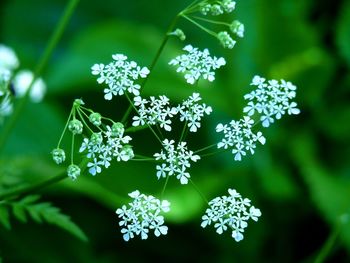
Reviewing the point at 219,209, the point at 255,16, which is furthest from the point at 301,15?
the point at 219,209

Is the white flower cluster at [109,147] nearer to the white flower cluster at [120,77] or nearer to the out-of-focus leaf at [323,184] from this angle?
the white flower cluster at [120,77]

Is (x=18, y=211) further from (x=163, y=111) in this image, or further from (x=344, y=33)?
(x=344, y=33)

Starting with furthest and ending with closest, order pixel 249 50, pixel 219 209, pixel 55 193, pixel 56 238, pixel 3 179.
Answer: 1. pixel 249 50
2. pixel 56 238
3. pixel 55 193
4. pixel 3 179
5. pixel 219 209

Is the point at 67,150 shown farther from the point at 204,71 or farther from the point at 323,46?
the point at 204,71

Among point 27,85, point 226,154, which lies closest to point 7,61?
point 27,85

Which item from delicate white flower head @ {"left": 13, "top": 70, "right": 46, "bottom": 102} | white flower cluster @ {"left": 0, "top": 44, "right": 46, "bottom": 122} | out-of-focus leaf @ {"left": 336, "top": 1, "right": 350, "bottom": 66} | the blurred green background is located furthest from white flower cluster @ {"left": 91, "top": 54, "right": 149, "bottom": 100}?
out-of-focus leaf @ {"left": 336, "top": 1, "right": 350, "bottom": 66}
